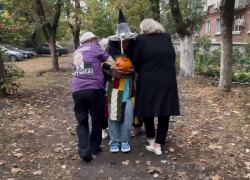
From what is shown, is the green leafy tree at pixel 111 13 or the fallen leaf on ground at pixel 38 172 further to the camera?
the green leafy tree at pixel 111 13

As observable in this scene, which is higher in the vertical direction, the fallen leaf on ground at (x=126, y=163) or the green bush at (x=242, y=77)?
the green bush at (x=242, y=77)

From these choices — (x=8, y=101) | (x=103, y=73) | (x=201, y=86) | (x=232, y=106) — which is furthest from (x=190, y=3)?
(x=103, y=73)

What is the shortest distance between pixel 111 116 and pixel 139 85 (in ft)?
1.99

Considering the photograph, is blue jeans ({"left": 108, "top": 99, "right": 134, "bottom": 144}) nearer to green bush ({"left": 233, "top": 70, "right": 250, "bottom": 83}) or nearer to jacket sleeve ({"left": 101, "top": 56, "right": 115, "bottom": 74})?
jacket sleeve ({"left": 101, "top": 56, "right": 115, "bottom": 74})

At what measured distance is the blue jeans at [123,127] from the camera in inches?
157

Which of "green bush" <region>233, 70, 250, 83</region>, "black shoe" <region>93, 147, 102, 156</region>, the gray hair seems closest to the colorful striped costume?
"black shoe" <region>93, 147, 102, 156</region>

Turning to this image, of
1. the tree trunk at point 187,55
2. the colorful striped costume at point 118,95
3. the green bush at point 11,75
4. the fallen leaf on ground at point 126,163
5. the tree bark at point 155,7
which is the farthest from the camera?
the tree bark at point 155,7

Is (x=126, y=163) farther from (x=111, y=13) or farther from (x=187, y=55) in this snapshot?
(x=111, y=13)

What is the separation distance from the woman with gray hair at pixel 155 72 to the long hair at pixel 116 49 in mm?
108

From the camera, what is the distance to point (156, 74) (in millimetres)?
3742

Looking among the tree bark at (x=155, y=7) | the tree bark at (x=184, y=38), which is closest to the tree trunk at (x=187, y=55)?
the tree bark at (x=184, y=38)

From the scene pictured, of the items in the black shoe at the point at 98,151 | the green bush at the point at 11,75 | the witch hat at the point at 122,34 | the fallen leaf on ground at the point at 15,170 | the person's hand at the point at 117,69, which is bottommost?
the fallen leaf on ground at the point at 15,170

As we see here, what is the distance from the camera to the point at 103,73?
404 centimetres

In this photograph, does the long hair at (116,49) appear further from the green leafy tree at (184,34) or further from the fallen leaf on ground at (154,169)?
the green leafy tree at (184,34)
